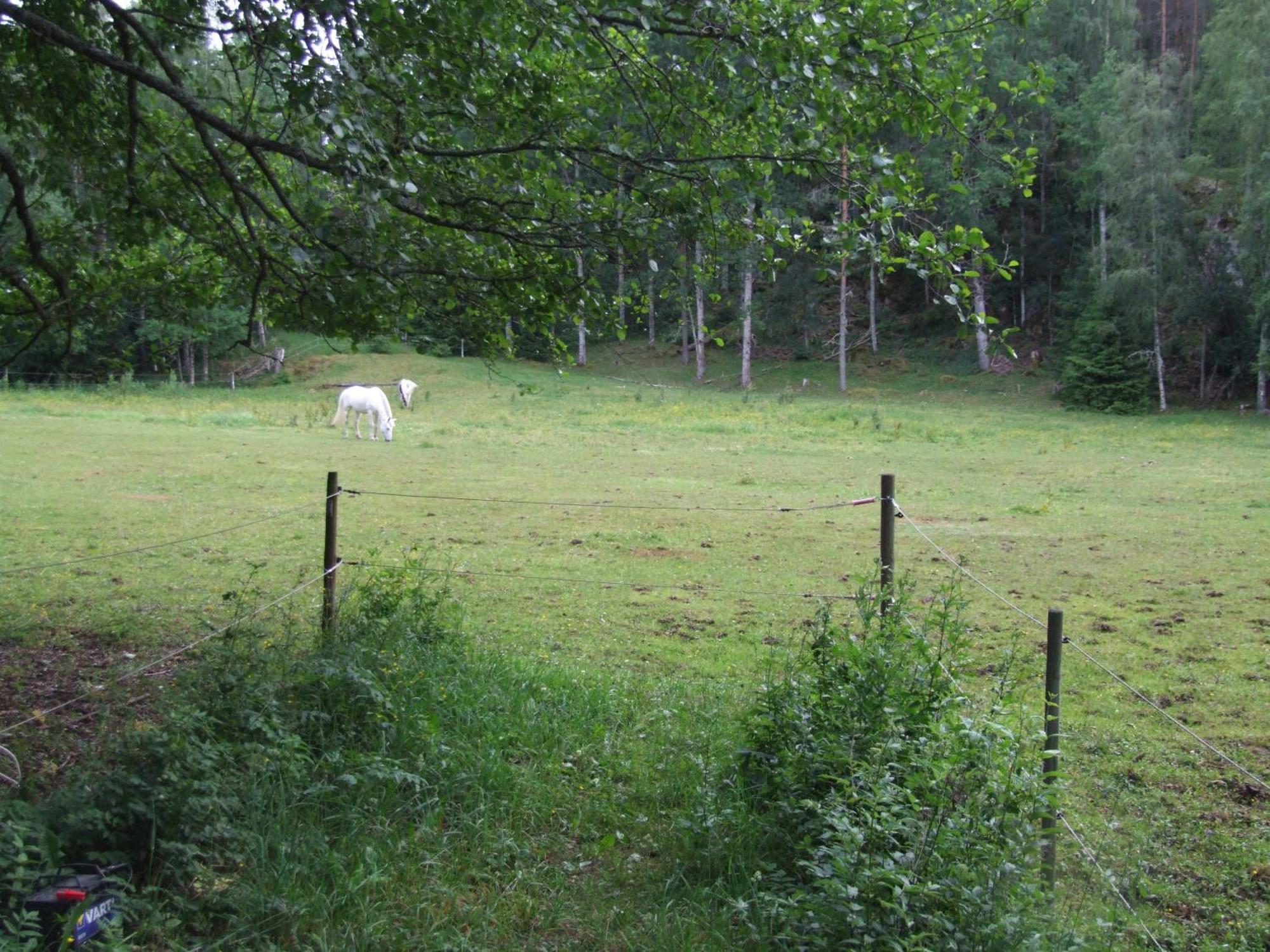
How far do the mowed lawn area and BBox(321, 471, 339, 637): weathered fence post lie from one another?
0.80 meters

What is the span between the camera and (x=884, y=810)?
362cm

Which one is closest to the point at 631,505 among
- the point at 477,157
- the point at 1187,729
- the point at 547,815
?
the point at 477,157

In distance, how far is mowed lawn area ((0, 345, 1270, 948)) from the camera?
5.79 metres

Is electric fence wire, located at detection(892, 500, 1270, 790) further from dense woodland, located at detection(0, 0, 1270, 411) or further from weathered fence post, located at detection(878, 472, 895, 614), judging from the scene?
dense woodland, located at detection(0, 0, 1270, 411)

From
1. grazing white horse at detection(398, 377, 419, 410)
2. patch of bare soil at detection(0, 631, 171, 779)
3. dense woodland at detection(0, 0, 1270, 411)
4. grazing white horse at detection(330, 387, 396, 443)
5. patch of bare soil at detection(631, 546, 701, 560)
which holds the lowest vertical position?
patch of bare soil at detection(631, 546, 701, 560)

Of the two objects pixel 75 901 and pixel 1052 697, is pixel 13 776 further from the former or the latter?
pixel 1052 697

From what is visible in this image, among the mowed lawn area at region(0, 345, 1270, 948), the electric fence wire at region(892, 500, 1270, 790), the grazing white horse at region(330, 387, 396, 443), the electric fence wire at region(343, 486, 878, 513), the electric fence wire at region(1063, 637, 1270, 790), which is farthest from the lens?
the grazing white horse at region(330, 387, 396, 443)

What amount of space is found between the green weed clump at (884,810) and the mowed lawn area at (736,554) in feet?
1.74

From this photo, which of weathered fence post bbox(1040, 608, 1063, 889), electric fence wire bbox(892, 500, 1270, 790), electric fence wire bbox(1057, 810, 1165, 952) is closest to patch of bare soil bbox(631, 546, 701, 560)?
electric fence wire bbox(892, 500, 1270, 790)

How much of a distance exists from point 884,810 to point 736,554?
8.43m

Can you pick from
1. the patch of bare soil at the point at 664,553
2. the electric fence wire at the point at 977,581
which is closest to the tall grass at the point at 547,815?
the electric fence wire at the point at 977,581

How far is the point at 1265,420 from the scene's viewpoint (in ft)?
109

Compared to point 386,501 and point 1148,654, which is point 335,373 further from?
point 1148,654

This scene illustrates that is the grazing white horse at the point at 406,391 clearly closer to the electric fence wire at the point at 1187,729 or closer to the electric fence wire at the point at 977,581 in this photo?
the electric fence wire at the point at 977,581
